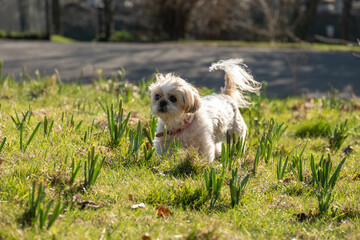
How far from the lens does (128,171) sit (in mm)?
3436

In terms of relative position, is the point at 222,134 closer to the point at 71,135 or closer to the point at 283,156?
the point at 283,156

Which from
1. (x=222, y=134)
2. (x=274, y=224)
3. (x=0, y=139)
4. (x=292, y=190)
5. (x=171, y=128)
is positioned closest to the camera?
(x=274, y=224)

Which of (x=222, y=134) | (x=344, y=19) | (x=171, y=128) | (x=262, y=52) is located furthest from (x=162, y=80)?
(x=344, y=19)

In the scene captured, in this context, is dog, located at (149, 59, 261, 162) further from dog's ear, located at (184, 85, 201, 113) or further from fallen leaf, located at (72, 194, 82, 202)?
fallen leaf, located at (72, 194, 82, 202)

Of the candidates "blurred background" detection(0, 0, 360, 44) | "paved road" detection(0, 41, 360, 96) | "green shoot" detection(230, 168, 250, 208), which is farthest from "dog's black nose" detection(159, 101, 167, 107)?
"blurred background" detection(0, 0, 360, 44)

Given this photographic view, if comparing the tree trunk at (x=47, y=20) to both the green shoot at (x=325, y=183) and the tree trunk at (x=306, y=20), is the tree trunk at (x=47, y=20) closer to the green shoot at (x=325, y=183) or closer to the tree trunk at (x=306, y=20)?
the tree trunk at (x=306, y=20)

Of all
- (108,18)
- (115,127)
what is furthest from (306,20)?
(115,127)

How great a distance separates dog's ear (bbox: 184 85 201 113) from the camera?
12.9 feet

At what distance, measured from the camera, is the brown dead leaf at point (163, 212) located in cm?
279

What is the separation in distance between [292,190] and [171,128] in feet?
4.23

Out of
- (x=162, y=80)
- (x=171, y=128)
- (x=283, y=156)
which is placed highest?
(x=162, y=80)

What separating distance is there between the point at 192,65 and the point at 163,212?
26.0 feet

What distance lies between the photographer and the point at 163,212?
282 cm

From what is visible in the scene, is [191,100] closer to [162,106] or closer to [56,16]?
[162,106]
